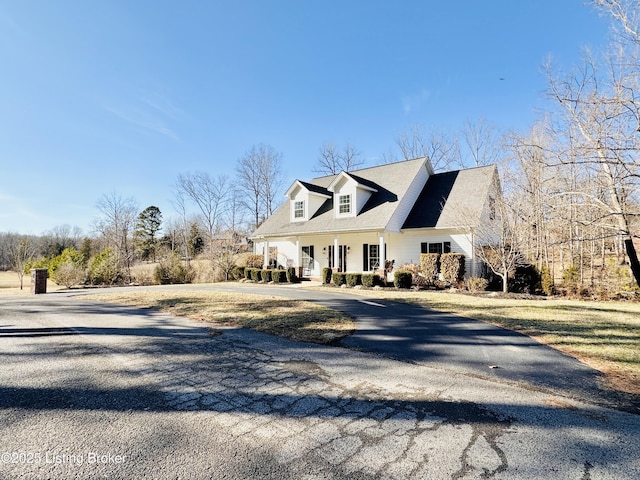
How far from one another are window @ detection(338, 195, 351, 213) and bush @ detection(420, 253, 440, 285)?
19.5 feet

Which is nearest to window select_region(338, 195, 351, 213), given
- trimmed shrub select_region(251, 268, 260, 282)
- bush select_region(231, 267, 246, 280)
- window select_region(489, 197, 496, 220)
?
trimmed shrub select_region(251, 268, 260, 282)

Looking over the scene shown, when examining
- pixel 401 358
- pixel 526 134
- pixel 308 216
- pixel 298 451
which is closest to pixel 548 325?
pixel 401 358

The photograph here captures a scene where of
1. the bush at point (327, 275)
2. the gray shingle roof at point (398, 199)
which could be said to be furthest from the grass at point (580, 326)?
the bush at point (327, 275)

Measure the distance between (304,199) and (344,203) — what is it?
3325 mm

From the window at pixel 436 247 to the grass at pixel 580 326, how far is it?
17.5 feet

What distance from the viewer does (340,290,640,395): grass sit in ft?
15.5

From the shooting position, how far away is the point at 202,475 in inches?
86.1

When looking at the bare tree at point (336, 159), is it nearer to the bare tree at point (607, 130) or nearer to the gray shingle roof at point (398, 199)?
the gray shingle roof at point (398, 199)

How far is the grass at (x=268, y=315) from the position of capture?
663 cm

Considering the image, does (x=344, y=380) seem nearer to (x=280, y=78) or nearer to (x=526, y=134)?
(x=280, y=78)

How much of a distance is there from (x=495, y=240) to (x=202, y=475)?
16.5 metres

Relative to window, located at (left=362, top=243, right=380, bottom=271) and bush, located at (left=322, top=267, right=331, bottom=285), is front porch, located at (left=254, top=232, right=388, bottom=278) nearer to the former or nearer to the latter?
window, located at (left=362, top=243, right=380, bottom=271)

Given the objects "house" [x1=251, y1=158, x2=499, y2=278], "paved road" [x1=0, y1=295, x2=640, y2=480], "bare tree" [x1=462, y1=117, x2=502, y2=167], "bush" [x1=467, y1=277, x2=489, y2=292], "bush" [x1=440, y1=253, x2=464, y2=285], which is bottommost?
"paved road" [x1=0, y1=295, x2=640, y2=480]

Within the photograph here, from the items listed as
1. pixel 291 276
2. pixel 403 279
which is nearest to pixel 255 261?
pixel 291 276
